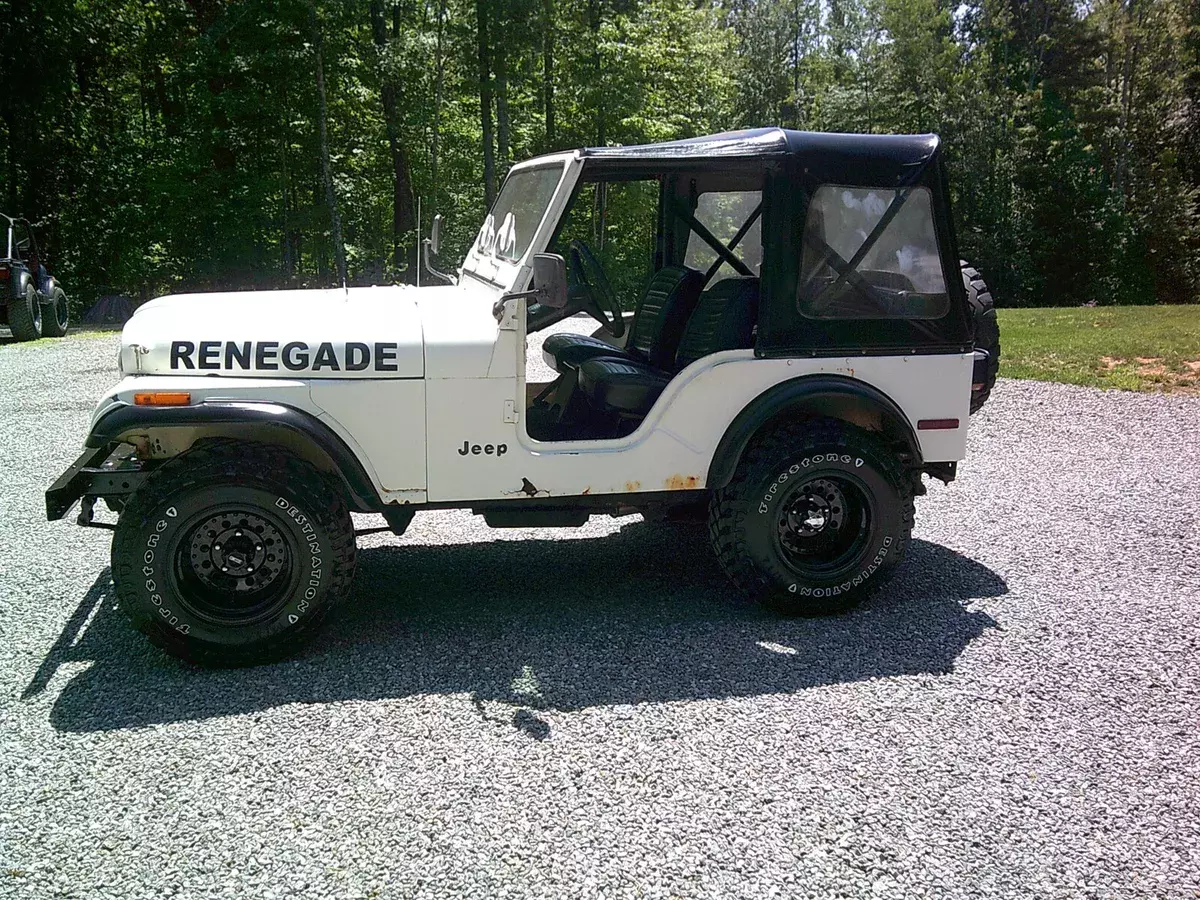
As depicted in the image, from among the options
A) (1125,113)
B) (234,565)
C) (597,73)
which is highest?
(1125,113)

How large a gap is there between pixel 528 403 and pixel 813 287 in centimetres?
155

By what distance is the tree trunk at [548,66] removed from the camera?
70.3ft

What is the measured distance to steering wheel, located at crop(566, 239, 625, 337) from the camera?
15.3 ft

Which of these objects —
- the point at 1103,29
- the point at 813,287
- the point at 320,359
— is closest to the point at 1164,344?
the point at 813,287

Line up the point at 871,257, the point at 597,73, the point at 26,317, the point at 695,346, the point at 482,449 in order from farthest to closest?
the point at 597,73, the point at 26,317, the point at 695,346, the point at 871,257, the point at 482,449

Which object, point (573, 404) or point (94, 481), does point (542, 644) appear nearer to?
point (573, 404)

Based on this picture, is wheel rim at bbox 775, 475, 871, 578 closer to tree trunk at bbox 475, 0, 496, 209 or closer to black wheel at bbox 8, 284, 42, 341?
black wheel at bbox 8, 284, 42, 341

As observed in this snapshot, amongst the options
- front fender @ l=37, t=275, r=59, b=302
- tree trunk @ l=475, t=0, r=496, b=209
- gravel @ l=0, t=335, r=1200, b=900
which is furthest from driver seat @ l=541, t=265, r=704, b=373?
tree trunk @ l=475, t=0, r=496, b=209

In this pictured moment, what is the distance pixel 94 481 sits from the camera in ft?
12.9

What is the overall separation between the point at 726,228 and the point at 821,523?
163cm

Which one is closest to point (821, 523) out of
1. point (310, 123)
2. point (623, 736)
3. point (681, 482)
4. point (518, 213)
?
point (681, 482)

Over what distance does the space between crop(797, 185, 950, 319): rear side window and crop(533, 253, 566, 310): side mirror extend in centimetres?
114

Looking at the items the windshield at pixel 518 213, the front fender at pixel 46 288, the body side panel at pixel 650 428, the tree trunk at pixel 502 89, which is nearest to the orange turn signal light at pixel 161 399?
the body side panel at pixel 650 428

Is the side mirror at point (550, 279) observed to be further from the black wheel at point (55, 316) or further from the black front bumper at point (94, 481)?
the black wheel at point (55, 316)
